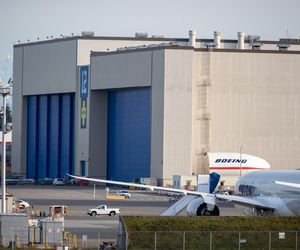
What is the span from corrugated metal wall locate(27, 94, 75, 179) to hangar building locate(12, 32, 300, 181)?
3.06 meters

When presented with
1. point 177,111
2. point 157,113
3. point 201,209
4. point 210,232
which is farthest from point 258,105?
point 210,232

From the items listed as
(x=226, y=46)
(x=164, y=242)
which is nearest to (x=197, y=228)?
(x=164, y=242)

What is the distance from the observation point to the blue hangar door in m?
147

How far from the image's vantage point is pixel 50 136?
170 metres

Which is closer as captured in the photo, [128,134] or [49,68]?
[128,134]

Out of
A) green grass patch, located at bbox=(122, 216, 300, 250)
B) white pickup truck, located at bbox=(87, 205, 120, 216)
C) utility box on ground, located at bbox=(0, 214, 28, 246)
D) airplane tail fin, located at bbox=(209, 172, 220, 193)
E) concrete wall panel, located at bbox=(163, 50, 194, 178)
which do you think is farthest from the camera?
concrete wall panel, located at bbox=(163, 50, 194, 178)

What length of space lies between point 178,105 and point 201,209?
6676 cm

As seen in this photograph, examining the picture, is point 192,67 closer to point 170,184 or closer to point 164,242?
point 170,184

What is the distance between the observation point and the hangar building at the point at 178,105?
141000 mm

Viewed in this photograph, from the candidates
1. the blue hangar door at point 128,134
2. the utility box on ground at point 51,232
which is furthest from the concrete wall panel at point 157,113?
the utility box on ground at point 51,232

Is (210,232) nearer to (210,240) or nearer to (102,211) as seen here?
(210,240)

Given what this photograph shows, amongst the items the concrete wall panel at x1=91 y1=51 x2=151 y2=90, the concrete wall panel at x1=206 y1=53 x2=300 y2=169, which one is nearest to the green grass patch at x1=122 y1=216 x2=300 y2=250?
the concrete wall panel at x1=206 y1=53 x2=300 y2=169

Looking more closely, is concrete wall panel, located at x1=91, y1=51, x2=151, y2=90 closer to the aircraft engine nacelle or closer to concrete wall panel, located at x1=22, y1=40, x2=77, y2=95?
concrete wall panel, located at x1=22, y1=40, x2=77, y2=95

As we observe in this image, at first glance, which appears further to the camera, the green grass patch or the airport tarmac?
the airport tarmac
